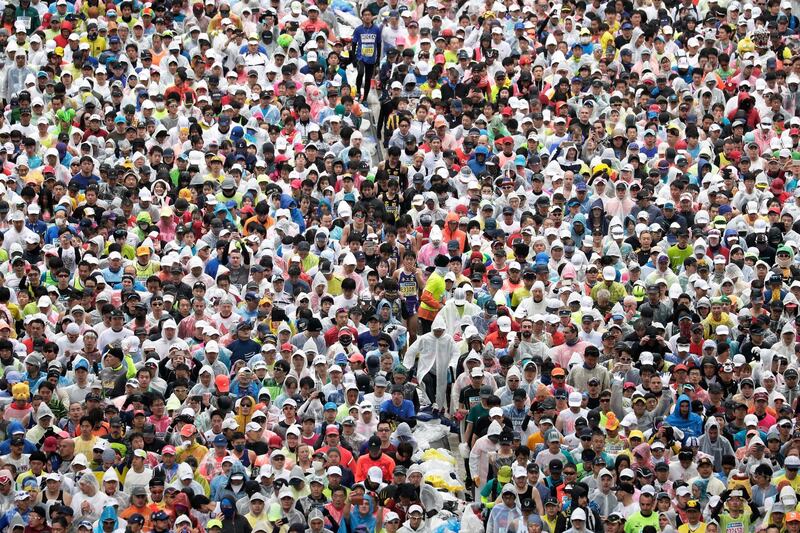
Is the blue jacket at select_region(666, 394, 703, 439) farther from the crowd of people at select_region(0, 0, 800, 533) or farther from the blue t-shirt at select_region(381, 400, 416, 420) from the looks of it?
the blue t-shirt at select_region(381, 400, 416, 420)

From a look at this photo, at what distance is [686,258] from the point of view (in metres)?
31.0

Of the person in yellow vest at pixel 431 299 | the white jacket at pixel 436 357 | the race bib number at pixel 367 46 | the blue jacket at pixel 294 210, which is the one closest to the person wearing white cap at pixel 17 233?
the blue jacket at pixel 294 210

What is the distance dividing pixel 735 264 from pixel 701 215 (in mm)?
1455

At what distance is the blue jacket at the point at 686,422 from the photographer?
27172mm

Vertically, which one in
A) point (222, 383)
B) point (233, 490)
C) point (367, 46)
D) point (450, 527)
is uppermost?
point (367, 46)

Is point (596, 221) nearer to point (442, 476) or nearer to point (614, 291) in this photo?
point (614, 291)

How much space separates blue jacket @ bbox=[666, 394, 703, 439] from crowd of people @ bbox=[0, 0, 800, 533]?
5cm

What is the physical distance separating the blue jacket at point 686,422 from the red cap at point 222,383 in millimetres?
6055

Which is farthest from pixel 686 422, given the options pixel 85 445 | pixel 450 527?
pixel 85 445

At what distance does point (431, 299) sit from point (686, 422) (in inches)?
179

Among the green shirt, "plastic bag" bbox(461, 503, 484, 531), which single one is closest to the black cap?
"plastic bag" bbox(461, 503, 484, 531)

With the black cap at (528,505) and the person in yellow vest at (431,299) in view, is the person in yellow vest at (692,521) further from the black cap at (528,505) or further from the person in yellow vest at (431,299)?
the person in yellow vest at (431,299)

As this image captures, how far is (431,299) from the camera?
29672mm

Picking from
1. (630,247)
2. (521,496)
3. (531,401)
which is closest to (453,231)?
(630,247)
